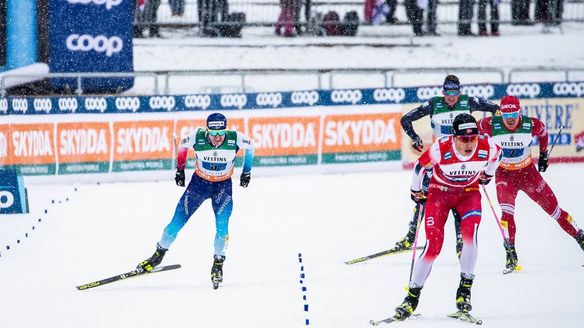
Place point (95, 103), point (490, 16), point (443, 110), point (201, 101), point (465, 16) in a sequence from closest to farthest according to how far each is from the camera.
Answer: point (443, 110) → point (95, 103) → point (201, 101) → point (465, 16) → point (490, 16)

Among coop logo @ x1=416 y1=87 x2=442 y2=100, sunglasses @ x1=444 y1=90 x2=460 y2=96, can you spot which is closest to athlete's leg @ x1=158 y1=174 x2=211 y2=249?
sunglasses @ x1=444 y1=90 x2=460 y2=96

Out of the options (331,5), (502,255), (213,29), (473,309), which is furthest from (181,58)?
(473,309)

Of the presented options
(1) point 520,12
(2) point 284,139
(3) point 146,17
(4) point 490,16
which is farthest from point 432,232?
(1) point 520,12

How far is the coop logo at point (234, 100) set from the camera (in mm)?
21438

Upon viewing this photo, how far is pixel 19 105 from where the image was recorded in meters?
20.8

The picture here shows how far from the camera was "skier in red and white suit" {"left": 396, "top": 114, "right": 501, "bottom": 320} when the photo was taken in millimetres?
10477

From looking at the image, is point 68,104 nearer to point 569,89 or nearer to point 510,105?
point 569,89

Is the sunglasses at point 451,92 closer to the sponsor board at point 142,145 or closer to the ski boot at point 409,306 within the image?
the ski boot at point 409,306

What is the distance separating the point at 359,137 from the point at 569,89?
4.61 meters

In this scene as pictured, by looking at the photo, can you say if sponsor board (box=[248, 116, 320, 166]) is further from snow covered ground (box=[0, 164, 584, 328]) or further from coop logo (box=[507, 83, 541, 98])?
coop logo (box=[507, 83, 541, 98])

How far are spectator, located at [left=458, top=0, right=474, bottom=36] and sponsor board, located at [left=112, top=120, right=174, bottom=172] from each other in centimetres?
1022

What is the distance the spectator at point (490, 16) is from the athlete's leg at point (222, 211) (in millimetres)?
17023

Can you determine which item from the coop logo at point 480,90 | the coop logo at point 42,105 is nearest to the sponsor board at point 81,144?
the coop logo at point 42,105

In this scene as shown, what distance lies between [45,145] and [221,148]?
930 centimetres
